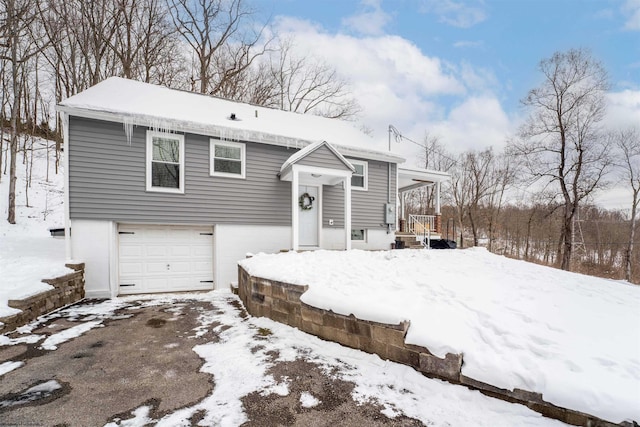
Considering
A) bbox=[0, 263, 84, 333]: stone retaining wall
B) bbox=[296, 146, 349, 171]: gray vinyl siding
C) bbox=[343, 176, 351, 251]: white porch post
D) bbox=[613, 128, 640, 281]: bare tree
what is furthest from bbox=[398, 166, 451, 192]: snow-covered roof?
bbox=[613, 128, 640, 281]: bare tree

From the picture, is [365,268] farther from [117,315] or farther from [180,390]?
[117,315]

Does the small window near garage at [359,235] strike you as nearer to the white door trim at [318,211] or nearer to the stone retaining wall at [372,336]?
the white door trim at [318,211]

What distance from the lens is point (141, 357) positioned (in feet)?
10.7

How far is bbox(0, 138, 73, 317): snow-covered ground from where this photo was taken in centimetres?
476

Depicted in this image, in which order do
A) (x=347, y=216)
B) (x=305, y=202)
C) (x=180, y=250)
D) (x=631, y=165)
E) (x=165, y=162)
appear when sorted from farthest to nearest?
1. (x=631, y=165)
2. (x=305, y=202)
3. (x=347, y=216)
4. (x=180, y=250)
5. (x=165, y=162)

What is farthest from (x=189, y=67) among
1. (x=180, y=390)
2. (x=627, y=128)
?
(x=627, y=128)

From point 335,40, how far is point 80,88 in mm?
10884

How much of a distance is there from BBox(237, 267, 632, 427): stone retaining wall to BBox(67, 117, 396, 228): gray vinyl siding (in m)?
3.27

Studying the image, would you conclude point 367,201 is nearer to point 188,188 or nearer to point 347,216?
point 347,216

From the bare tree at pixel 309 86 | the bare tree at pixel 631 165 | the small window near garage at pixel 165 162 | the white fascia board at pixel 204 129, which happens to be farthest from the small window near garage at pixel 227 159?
the bare tree at pixel 631 165

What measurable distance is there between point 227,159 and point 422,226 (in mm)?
7274

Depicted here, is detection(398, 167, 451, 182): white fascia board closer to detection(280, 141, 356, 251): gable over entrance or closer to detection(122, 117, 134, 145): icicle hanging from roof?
detection(280, 141, 356, 251): gable over entrance

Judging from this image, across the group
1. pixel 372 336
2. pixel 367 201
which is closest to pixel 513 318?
pixel 372 336

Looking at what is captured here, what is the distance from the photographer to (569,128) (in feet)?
47.1
